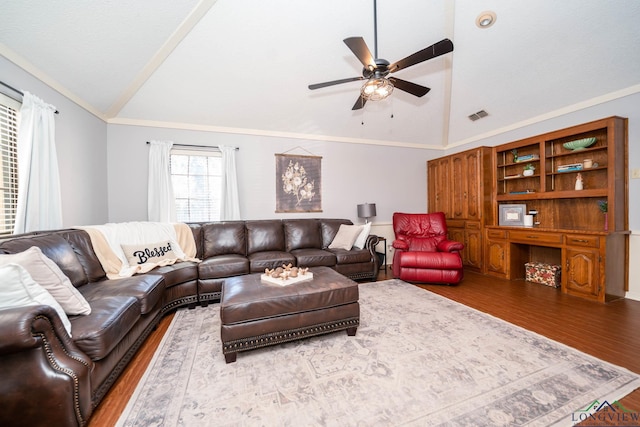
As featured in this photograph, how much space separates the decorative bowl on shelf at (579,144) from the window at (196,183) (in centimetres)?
513

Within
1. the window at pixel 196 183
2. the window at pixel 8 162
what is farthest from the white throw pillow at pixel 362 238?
the window at pixel 8 162

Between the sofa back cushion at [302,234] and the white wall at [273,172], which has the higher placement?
the white wall at [273,172]

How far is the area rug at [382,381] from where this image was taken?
1.34m

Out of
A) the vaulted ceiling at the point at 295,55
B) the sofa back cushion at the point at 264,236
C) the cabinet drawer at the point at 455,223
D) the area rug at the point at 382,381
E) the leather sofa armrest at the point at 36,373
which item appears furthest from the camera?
the cabinet drawer at the point at 455,223

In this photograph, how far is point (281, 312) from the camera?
194cm

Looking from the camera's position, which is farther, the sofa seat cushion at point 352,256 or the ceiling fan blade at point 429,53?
the sofa seat cushion at point 352,256

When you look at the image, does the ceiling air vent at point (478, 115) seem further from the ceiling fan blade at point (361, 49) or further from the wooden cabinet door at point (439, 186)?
the ceiling fan blade at point (361, 49)

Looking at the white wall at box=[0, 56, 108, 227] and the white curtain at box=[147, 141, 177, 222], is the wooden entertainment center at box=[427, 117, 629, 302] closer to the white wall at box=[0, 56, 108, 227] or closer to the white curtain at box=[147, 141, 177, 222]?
the white curtain at box=[147, 141, 177, 222]

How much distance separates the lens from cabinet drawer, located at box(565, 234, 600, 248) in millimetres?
2867

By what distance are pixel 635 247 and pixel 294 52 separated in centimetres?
481

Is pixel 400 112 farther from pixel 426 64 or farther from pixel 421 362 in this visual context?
pixel 421 362

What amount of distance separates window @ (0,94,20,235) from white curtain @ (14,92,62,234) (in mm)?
110
